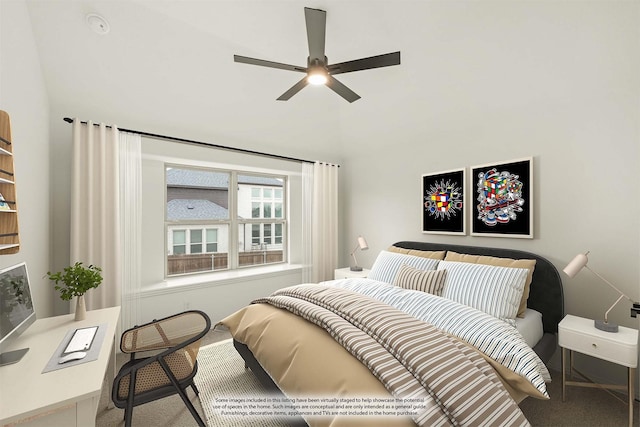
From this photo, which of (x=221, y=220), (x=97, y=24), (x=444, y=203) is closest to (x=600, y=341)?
(x=444, y=203)

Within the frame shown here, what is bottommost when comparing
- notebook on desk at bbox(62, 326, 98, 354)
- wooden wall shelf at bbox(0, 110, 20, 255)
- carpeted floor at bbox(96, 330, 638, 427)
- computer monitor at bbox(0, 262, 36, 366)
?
carpeted floor at bbox(96, 330, 638, 427)

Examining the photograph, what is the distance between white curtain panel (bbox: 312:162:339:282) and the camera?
4105 mm

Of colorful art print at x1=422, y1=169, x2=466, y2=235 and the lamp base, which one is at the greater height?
colorful art print at x1=422, y1=169, x2=466, y2=235

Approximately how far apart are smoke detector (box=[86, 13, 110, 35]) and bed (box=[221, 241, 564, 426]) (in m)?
2.63

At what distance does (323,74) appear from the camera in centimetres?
202

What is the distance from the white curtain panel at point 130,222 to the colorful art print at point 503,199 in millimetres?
3570

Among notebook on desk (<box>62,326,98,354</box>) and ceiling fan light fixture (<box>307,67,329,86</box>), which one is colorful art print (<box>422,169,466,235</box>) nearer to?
ceiling fan light fixture (<box>307,67,329,86</box>)

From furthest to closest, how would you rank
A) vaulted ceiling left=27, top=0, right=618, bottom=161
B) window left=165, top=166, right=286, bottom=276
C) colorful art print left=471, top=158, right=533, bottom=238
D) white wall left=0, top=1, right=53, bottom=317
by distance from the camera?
window left=165, top=166, right=286, bottom=276
colorful art print left=471, top=158, right=533, bottom=238
vaulted ceiling left=27, top=0, right=618, bottom=161
white wall left=0, top=1, right=53, bottom=317

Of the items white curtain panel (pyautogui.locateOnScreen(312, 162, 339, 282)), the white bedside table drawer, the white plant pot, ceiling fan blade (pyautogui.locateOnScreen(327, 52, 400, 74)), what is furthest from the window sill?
the white bedside table drawer

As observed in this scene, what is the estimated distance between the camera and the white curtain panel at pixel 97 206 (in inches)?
96.6

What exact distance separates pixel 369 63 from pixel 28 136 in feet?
7.97

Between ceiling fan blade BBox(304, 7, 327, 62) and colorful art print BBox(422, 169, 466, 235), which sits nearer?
ceiling fan blade BBox(304, 7, 327, 62)

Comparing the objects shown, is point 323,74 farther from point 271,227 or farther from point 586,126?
point 271,227

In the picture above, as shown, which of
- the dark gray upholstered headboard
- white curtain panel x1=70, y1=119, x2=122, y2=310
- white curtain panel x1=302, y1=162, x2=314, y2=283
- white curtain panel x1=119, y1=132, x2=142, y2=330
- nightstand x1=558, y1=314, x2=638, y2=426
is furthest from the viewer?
white curtain panel x1=302, y1=162, x2=314, y2=283
